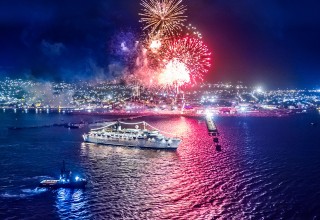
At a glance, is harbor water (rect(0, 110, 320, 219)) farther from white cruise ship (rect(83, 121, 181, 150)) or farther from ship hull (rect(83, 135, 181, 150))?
white cruise ship (rect(83, 121, 181, 150))

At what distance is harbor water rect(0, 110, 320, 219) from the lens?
44.5m

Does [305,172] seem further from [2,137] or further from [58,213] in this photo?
[2,137]

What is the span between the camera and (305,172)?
6169cm

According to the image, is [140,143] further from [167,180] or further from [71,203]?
[71,203]

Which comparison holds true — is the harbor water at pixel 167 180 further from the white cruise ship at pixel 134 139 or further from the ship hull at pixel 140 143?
the white cruise ship at pixel 134 139

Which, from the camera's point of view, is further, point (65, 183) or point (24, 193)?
point (65, 183)

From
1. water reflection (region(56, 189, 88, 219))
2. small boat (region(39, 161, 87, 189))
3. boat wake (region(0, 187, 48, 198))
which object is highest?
small boat (region(39, 161, 87, 189))

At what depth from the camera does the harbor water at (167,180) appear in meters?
44.5

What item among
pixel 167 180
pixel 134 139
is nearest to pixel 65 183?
pixel 167 180

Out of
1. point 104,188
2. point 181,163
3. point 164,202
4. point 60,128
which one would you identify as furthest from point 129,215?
point 60,128

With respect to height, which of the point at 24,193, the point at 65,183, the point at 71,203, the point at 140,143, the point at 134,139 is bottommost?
the point at 71,203

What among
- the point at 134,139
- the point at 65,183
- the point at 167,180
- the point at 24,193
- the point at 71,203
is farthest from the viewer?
the point at 134,139

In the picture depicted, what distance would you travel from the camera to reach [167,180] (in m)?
56.2

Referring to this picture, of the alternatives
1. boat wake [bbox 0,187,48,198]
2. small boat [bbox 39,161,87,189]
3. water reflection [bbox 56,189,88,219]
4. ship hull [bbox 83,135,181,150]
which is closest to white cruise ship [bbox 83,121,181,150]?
ship hull [bbox 83,135,181,150]
